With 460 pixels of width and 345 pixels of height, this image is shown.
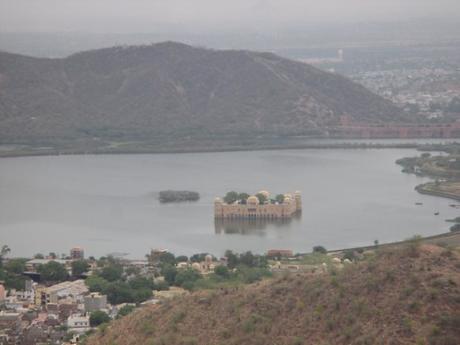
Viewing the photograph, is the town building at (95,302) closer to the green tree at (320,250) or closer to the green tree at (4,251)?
the green tree at (4,251)

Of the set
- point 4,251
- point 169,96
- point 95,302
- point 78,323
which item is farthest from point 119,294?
point 169,96

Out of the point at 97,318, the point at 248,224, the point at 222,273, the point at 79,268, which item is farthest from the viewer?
the point at 248,224

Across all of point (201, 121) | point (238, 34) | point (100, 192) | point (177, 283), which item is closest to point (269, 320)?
point (177, 283)

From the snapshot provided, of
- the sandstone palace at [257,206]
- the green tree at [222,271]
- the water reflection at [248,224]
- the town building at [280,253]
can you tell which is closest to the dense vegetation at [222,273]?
the green tree at [222,271]

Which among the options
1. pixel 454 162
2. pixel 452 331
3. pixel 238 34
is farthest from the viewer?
pixel 238 34

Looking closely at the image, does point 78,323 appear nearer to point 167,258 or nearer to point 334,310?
point 167,258

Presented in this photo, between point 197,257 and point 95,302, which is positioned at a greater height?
point 95,302

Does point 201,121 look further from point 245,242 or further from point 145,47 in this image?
point 245,242
